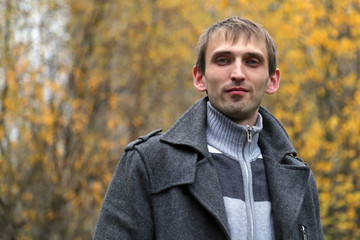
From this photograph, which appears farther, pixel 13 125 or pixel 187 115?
pixel 13 125

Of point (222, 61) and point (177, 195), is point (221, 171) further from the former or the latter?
point (222, 61)

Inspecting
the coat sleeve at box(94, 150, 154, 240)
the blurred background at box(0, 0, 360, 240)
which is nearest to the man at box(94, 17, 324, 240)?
the coat sleeve at box(94, 150, 154, 240)

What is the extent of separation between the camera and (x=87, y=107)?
7.19 meters

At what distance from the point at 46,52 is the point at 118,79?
9.19 feet

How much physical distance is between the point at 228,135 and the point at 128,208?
0.55 meters

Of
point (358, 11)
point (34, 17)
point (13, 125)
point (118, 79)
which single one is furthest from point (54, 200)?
point (358, 11)

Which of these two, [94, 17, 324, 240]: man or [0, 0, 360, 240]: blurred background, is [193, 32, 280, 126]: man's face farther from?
[0, 0, 360, 240]: blurred background

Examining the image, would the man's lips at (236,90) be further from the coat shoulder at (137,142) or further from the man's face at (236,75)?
the coat shoulder at (137,142)

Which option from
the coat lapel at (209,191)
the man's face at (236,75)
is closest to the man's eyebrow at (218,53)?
the man's face at (236,75)

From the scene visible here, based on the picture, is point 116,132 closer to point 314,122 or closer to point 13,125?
point 13,125

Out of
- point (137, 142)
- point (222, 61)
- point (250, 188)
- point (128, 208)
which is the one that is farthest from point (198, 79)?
point (128, 208)

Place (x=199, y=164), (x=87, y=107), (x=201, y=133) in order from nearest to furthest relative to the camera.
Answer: (x=199, y=164), (x=201, y=133), (x=87, y=107)

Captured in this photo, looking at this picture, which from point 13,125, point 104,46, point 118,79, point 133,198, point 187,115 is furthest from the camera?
point 118,79

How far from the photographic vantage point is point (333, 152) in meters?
6.92
